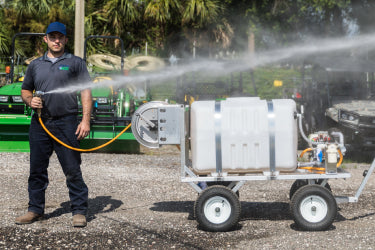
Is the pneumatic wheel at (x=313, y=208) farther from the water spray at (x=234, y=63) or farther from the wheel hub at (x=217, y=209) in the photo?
the water spray at (x=234, y=63)

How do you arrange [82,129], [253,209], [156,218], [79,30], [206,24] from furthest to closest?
[206,24] < [79,30] < [253,209] < [156,218] < [82,129]

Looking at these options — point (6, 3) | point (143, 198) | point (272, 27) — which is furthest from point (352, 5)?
point (143, 198)

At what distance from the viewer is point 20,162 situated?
10.5 m

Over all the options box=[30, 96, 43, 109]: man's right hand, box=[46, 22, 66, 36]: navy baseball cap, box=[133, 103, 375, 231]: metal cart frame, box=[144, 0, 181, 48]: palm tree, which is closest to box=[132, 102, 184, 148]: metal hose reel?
box=[133, 103, 375, 231]: metal cart frame

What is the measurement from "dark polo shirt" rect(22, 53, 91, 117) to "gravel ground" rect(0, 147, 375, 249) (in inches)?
47.6

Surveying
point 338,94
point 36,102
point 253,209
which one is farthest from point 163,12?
point 36,102

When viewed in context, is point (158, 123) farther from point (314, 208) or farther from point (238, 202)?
point (314, 208)

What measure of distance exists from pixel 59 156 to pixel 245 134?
1.93 meters

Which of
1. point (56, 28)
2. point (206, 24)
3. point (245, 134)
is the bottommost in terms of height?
point (245, 134)

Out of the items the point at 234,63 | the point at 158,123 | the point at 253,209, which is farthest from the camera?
the point at 234,63

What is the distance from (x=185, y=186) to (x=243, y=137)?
270 centimetres

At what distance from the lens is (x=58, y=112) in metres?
5.90

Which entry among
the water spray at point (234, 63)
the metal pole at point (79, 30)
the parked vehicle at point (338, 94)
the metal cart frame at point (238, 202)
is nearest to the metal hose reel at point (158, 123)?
the metal cart frame at point (238, 202)

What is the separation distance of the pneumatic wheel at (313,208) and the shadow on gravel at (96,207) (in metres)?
2.20
